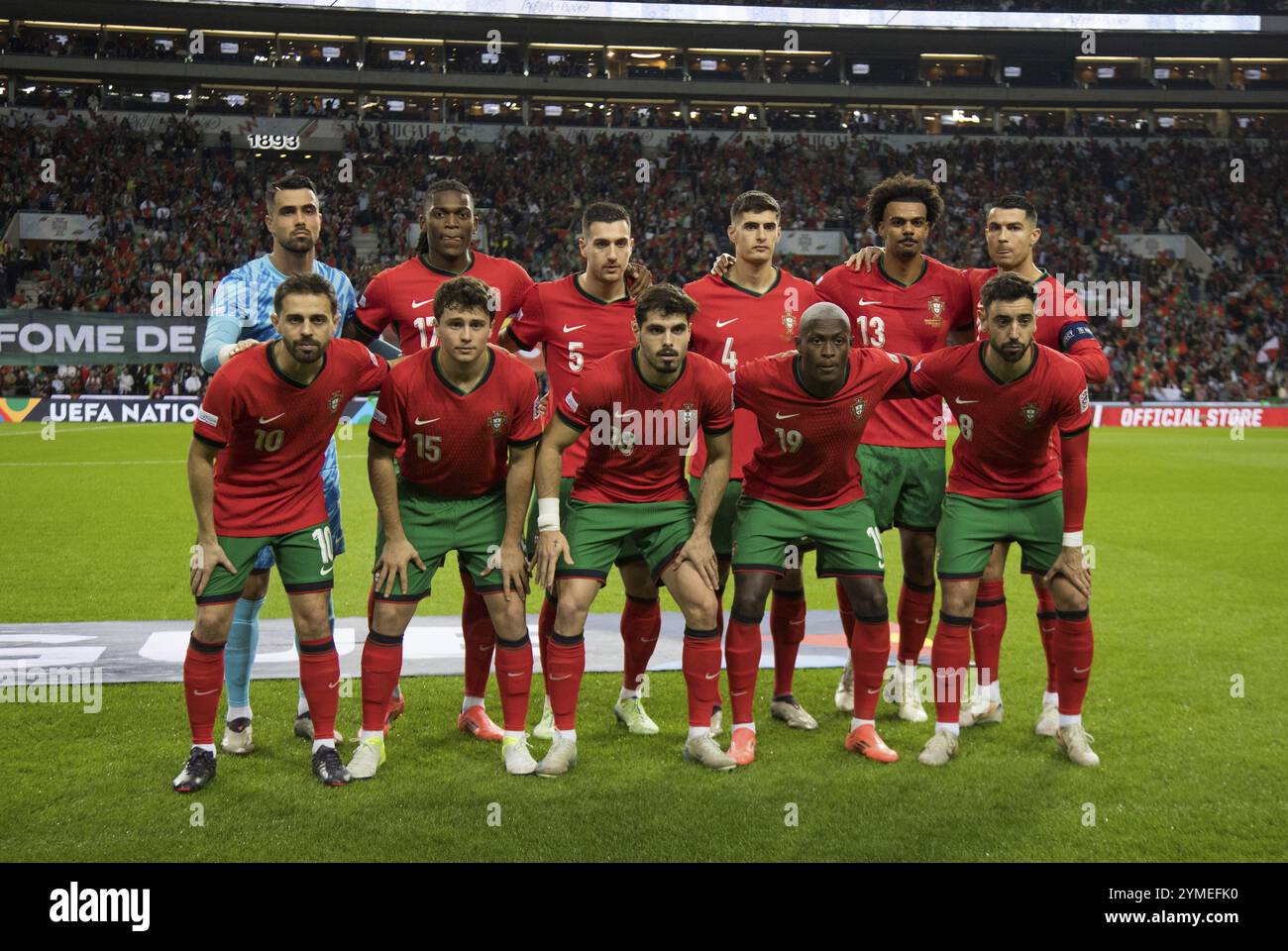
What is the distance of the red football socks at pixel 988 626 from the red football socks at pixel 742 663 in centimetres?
Result: 115

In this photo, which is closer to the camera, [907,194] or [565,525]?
[565,525]

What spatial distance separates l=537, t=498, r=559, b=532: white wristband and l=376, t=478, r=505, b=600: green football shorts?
0.67 feet

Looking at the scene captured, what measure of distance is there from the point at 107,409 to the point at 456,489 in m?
22.7

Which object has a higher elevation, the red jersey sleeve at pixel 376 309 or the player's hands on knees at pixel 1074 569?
the red jersey sleeve at pixel 376 309

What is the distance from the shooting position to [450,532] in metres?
5.30

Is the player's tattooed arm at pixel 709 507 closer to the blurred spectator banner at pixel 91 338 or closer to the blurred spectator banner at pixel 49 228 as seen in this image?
the blurred spectator banner at pixel 91 338

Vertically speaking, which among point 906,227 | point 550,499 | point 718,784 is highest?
point 906,227

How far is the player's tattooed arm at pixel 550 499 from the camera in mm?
5246

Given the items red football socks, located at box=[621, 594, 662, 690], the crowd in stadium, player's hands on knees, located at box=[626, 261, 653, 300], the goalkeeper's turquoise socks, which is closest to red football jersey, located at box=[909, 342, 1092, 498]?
player's hands on knees, located at box=[626, 261, 653, 300]

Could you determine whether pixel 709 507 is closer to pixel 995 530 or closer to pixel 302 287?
pixel 995 530

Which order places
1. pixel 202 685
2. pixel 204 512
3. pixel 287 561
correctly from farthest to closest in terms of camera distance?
pixel 287 561, pixel 202 685, pixel 204 512

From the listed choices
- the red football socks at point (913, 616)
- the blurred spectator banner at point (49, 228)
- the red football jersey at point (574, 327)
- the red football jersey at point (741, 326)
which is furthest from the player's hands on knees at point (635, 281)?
the blurred spectator banner at point (49, 228)

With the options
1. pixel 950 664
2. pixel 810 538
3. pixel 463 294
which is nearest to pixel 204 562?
pixel 463 294

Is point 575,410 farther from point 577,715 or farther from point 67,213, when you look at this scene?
point 67,213
